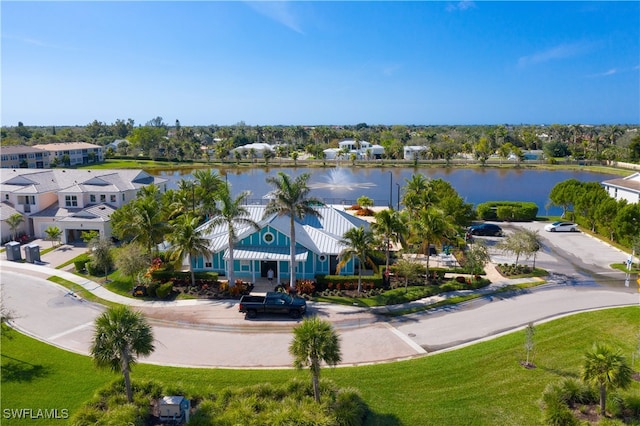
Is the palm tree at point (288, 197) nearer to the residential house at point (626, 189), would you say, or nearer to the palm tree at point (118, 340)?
the palm tree at point (118, 340)

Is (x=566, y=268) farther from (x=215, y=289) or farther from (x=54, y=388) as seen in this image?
(x=54, y=388)

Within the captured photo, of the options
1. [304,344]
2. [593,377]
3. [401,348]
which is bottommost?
[401,348]

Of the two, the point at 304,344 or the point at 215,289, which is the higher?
the point at 304,344

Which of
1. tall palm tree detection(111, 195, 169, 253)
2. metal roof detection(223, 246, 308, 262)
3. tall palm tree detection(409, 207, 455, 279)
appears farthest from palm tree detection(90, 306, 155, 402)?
tall palm tree detection(409, 207, 455, 279)

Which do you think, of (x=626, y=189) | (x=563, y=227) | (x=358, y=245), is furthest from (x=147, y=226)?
(x=626, y=189)

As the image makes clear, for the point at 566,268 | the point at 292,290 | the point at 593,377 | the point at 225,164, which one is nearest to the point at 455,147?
the point at 225,164

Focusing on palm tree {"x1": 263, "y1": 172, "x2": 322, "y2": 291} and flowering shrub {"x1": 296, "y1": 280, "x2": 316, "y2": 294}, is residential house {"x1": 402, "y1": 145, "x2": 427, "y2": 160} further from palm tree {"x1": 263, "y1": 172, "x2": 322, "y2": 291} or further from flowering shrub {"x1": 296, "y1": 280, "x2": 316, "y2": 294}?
palm tree {"x1": 263, "y1": 172, "x2": 322, "y2": 291}

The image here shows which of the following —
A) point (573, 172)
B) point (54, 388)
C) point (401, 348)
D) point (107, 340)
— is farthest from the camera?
point (573, 172)
